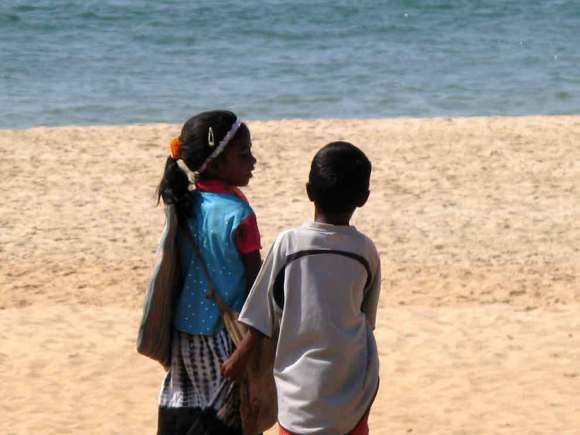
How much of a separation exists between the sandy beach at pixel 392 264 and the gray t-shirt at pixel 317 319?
2.44 m

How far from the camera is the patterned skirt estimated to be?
353cm

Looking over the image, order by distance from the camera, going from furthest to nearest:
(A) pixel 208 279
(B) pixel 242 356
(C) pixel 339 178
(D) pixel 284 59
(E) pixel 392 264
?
(D) pixel 284 59 < (E) pixel 392 264 < (A) pixel 208 279 < (B) pixel 242 356 < (C) pixel 339 178

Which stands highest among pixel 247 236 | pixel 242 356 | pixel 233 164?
pixel 233 164

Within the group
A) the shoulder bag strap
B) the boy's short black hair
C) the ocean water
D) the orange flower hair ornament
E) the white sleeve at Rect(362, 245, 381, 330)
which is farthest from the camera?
the ocean water

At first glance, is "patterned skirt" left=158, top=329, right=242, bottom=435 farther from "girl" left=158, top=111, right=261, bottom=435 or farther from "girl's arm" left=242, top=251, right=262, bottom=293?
"girl's arm" left=242, top=251, right=262, bottom=293

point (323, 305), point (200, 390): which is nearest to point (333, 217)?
point (323, 305)

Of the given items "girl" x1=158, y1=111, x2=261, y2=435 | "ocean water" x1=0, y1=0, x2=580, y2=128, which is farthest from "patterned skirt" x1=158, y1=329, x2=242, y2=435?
"ocean water" x1=0, y1=0, x2=580, y2=128

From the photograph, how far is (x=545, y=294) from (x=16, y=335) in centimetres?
349

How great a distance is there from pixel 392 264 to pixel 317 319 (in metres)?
5.93

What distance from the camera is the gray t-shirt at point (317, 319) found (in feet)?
10.7

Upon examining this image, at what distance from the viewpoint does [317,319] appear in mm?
3254

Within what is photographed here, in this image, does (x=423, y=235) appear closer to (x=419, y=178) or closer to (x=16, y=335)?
(x=419, y=178)

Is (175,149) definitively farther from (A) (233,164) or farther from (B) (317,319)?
(B) (317,319)

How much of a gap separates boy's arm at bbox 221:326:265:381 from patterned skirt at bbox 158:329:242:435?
0.09 meters
